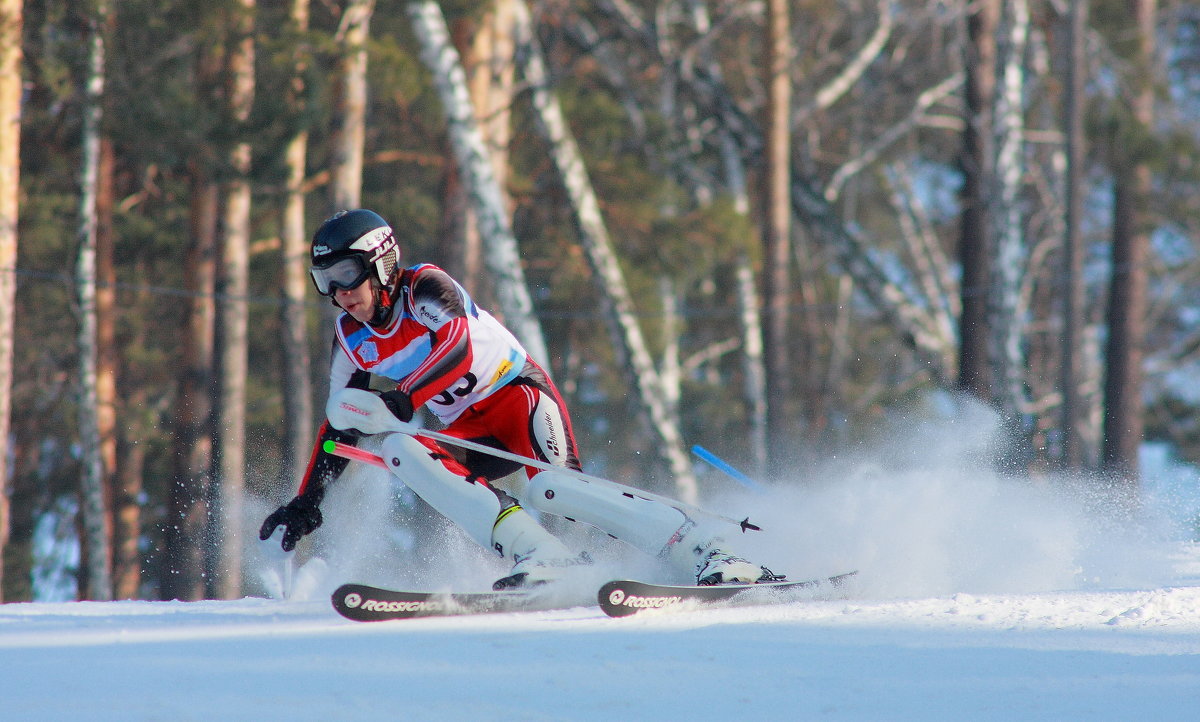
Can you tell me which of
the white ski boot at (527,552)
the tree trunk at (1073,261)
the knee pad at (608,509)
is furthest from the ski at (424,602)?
the tree trunk at (1073,261)

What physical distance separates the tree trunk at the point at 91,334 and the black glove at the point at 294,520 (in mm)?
7955

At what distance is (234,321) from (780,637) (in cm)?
997

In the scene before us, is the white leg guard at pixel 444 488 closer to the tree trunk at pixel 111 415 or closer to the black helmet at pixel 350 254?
the black helmet at pixel 350 254

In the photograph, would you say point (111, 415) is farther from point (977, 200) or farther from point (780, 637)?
point (780, 637)

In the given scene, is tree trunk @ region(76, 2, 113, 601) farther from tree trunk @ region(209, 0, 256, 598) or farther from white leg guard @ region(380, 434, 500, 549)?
white leg guard @ region(380, 434, 500, 549)

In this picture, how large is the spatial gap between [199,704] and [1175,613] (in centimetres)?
313

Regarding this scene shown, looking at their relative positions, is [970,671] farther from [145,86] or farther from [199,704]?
[145,86]

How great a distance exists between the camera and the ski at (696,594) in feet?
12.7

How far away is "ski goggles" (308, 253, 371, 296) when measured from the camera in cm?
437

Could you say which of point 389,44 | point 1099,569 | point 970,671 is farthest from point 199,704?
point 389,44

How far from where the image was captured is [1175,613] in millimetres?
4012

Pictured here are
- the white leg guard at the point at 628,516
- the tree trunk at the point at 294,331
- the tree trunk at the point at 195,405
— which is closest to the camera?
the white leg guard at the point at 628,516

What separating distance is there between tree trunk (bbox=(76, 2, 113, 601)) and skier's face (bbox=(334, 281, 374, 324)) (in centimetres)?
782

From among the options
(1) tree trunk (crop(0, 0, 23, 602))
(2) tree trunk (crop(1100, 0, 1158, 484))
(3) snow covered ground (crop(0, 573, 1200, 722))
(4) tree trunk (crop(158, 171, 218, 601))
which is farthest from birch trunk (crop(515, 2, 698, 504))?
(3) snow covered ground (crop(0, 573, 1200, 722))
